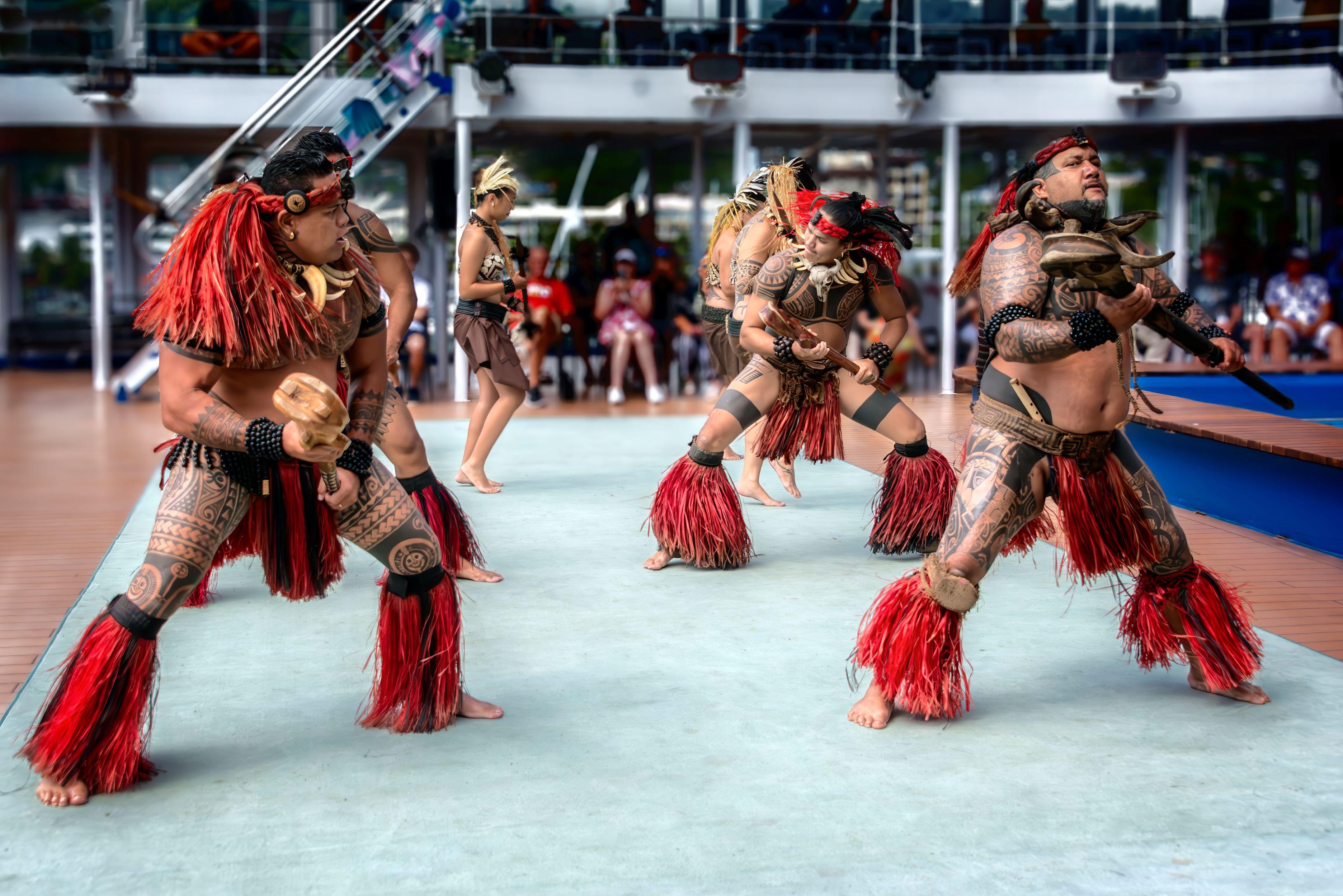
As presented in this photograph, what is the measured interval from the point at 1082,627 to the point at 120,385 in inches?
424

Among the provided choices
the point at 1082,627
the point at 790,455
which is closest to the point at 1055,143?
the point at 1082,627

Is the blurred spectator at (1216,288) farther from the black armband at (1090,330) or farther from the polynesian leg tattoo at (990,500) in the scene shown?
the black armband at (1090,330)

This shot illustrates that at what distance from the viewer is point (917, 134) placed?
15797 mm

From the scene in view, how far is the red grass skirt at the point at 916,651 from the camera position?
Answer: 141 inches

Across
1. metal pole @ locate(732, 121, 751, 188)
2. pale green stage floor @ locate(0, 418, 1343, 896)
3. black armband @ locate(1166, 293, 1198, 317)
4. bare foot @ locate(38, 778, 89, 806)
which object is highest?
metal pole @ locate(732, 121, 751, 188)

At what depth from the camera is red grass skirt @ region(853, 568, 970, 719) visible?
358 centimetres

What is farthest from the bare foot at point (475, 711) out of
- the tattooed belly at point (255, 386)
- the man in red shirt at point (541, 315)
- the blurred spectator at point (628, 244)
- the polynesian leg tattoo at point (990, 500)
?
the blurred spectator at point (628, 244)

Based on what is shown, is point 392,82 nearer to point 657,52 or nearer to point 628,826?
point 657,52

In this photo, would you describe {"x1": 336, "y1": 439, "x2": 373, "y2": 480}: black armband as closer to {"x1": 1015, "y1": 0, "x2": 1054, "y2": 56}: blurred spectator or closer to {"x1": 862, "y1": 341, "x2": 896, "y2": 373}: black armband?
{"x1": 862, "y1": 341, "x2": 896, "y2": 373}: black armband

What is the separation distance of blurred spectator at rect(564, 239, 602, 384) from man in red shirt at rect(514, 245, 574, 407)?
197 mm

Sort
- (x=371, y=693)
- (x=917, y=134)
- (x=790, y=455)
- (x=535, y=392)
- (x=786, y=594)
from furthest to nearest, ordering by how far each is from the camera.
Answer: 1. (x=917, y=134)
2. (x=535, y=392)
3. (x=790, y=455)
4. (x=786, y=594)
5. (x=371, y=693)

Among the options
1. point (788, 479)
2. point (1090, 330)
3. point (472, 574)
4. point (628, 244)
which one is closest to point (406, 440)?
point (472, 574)

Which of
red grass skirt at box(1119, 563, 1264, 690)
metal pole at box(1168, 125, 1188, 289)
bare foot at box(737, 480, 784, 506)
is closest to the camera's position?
red grass skirt at box(1119, 563, 1264, 690)

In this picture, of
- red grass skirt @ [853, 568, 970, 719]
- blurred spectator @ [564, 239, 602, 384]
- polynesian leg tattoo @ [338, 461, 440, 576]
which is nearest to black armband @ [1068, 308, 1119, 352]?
red grass skirt @ [853, 568, 970, 719]
